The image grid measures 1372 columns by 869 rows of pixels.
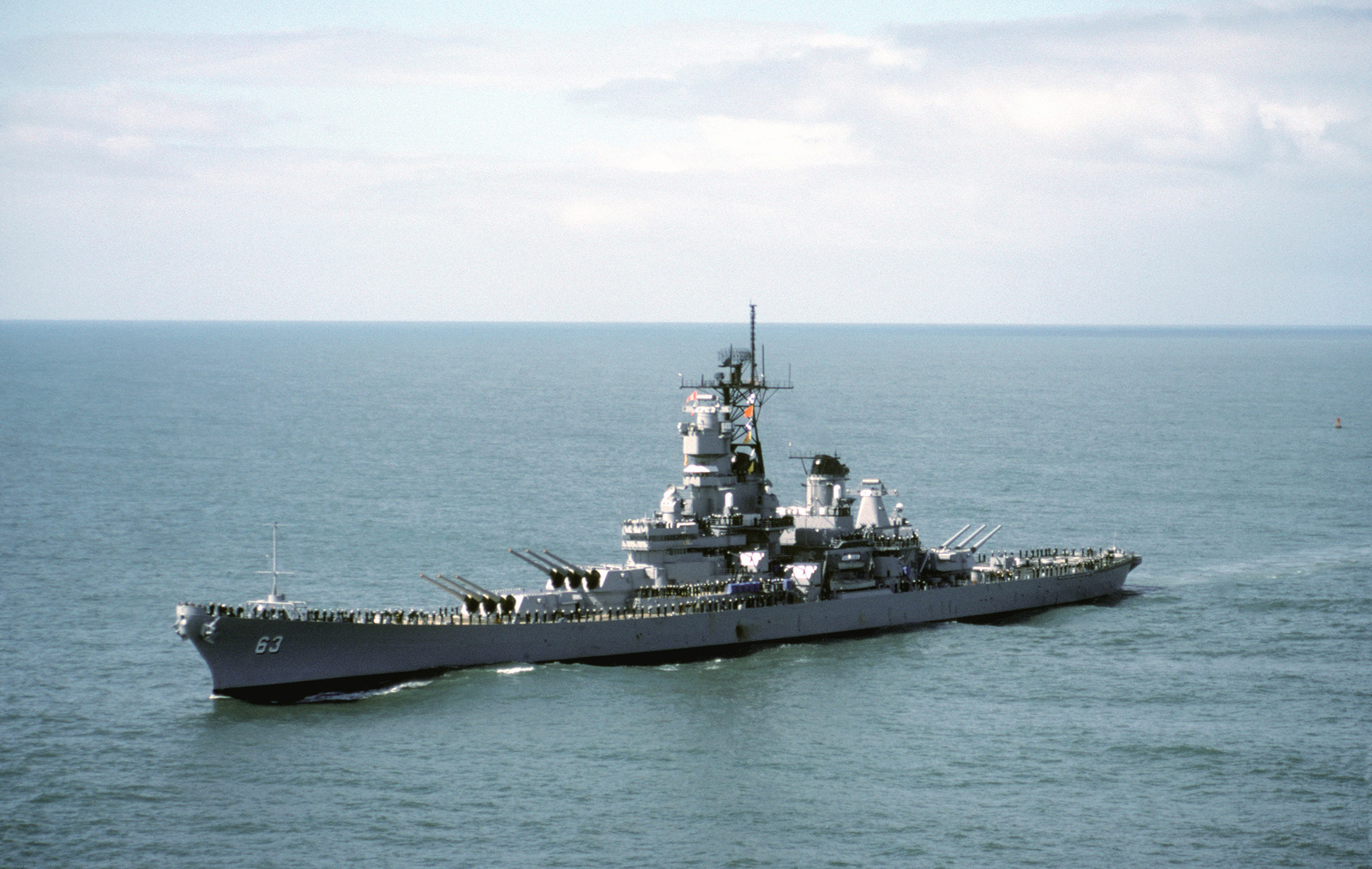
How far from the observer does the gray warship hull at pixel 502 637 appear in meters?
51.4

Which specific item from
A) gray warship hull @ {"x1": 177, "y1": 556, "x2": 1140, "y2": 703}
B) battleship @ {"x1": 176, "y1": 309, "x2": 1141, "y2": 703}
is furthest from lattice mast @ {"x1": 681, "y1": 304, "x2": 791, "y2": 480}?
gray warship hull @ {"x1": 177, "y1": 556, "x2": 1140, "y2": 703}

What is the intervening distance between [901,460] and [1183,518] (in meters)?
26.5

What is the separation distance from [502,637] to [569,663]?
2.87m

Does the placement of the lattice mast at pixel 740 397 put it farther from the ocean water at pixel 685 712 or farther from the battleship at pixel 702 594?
the ocean water at pixel 685 712

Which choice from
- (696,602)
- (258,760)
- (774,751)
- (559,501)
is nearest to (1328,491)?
Result: (559,501)

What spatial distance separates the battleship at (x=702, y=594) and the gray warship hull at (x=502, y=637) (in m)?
0.06

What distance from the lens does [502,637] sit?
55188mm

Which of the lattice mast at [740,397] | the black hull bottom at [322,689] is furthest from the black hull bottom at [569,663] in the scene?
the lattice mast at [740,397]

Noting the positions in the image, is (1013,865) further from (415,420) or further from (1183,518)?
(415,420)

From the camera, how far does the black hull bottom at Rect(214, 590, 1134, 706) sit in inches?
2042

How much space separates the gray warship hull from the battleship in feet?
0.20

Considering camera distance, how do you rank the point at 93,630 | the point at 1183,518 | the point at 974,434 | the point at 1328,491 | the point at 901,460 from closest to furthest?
the point at 93,630, the point at 1183,518, the point at 1328,491, the point at 901,460, the point at 974,434

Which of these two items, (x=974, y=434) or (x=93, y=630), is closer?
(x=93, y=630)

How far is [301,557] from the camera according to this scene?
72938mm
